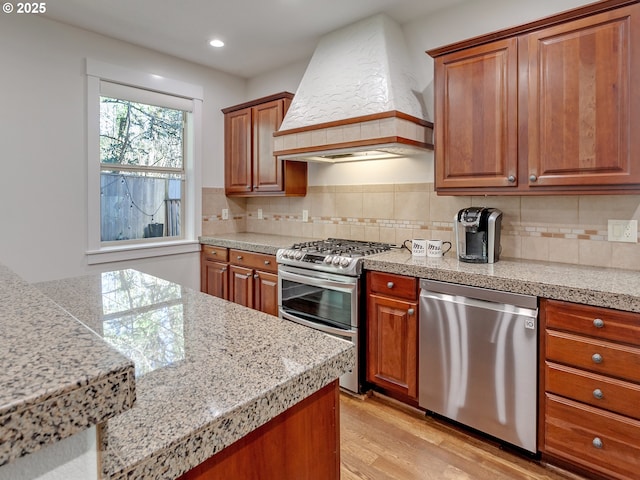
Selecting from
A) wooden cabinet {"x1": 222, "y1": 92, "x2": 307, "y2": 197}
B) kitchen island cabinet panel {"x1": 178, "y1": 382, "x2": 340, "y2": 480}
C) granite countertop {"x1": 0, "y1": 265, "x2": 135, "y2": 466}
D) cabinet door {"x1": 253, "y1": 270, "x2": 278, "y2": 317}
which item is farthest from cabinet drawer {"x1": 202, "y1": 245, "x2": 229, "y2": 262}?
granite countertop {"x1": 0, "y1": 265, "x2": 135, "y2": 466}

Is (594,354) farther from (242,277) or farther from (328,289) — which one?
(242,277)

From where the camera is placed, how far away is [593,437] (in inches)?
69.1

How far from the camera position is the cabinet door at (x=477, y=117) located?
2.18m

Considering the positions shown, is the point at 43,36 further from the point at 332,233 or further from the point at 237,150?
the point at 332,233

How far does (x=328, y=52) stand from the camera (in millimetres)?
3104

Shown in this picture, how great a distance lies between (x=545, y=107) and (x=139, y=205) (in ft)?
10.9

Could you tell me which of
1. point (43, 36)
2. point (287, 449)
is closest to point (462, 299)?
point (287, 449)

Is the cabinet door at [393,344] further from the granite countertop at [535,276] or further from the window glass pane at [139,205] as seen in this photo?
the window glass pane at [139,205]

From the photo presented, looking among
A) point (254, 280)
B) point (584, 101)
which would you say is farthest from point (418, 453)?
point (584, 101)

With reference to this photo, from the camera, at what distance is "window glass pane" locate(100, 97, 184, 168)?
3340 mm

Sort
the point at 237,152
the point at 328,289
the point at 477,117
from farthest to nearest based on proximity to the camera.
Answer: the point at 237,152, the point at 328,289, the point at 477,117

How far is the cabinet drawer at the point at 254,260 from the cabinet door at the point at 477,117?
1.47 meters

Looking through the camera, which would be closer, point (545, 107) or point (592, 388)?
point (592, 388)

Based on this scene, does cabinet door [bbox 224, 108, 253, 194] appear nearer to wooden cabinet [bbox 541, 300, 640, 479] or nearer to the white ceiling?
the white ceiling
